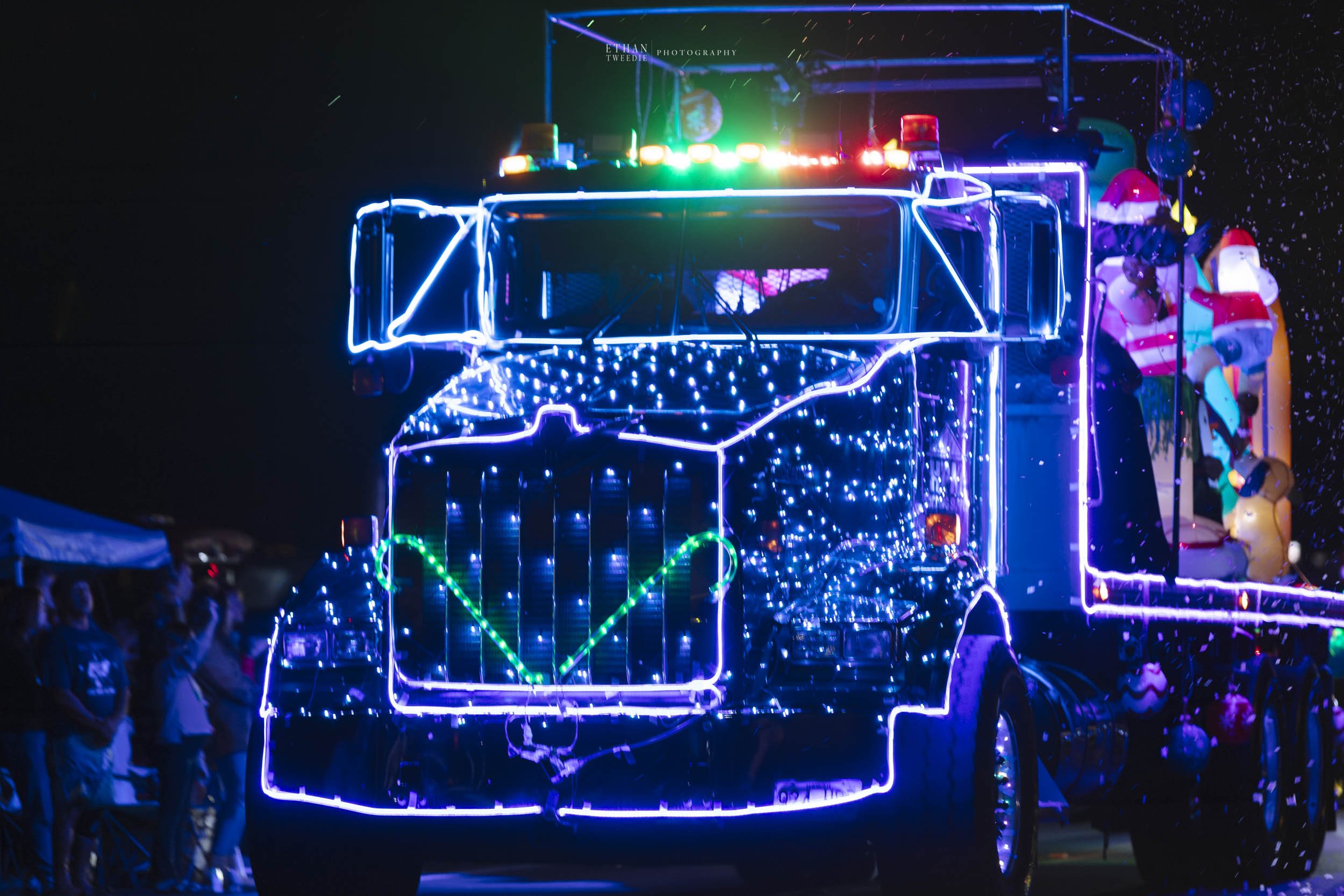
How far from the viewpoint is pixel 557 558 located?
24.2 ft

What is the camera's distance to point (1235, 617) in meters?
11.9

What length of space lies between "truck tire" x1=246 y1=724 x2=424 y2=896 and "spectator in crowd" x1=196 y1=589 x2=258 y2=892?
3928mm

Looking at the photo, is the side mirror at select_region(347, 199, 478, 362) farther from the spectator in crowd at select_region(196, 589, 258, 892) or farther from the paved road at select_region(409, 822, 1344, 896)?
the paved road at select_region(409, 822, 1344, 896)

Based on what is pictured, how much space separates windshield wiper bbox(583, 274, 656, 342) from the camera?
877cm

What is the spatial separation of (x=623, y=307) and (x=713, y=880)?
4.56 metres

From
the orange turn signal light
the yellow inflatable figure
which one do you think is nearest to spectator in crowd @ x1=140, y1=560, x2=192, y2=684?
the orange turn signal light

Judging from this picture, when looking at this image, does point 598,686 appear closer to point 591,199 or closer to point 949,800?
point 949,800

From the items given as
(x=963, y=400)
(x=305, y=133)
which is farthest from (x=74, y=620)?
(x=305, y=133)

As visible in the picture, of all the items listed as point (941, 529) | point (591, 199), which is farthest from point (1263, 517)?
point (591, 199)

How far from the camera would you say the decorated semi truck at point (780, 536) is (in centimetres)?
715

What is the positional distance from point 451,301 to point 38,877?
4.01m

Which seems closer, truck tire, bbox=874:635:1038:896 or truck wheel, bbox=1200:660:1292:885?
truck tire, bbox=874:635:1038:896

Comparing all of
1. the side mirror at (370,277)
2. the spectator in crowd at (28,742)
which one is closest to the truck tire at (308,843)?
the side mirror at (370,277)

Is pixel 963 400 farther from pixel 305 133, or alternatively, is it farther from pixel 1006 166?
pixel 305 133
